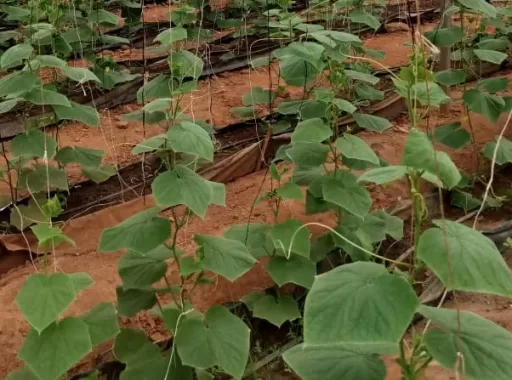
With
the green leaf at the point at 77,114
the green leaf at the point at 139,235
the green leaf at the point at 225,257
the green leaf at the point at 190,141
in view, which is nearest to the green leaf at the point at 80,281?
the green leaf at the point at 139,235

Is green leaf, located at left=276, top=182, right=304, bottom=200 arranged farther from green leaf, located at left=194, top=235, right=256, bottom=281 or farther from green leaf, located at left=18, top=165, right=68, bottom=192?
green leaf, located at left=18, top=165, right=68, bottom=192

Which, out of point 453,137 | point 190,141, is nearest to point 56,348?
point 190,141

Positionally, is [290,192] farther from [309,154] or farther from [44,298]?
[44,298]

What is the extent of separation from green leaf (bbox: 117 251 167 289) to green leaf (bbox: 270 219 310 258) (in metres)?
0.49

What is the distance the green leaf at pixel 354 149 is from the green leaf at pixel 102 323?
101 centimetres

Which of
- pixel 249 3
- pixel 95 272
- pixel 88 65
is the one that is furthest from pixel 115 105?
pixel 95 272

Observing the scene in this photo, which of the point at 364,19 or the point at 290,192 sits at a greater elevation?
the point at 364,19

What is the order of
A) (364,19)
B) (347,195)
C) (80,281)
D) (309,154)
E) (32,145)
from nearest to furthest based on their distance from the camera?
(80,281)
(347,195)
(309,154)
(32,145)
(364,19)

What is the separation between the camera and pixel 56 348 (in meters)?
1.87

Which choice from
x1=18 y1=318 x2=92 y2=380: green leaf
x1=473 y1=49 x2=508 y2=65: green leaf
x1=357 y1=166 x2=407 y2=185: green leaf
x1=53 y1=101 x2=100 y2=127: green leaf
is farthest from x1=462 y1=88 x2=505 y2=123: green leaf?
x1=18 y1=318 x2=92 y2=380: green leaf

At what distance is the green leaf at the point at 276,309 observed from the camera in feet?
8.53

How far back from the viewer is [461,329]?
1.41 m

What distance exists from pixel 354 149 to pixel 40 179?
173 cm

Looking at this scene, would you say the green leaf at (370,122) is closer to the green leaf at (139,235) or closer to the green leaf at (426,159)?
the green leaf at (139,235)
